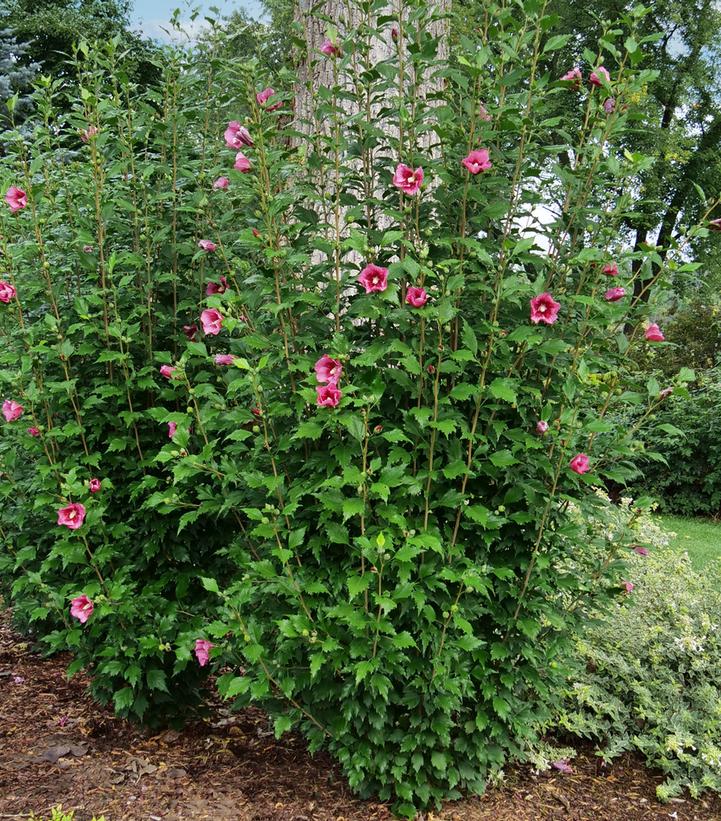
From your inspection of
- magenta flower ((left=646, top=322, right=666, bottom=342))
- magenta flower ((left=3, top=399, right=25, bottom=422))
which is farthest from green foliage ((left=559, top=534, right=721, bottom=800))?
magenta flower ((left=3, top=399, right=25, bottom=422))

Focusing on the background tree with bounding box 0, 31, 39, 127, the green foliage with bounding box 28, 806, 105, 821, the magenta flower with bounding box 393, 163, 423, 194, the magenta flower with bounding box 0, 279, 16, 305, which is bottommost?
the green foliage with bounding box 28, 806, 105, 821

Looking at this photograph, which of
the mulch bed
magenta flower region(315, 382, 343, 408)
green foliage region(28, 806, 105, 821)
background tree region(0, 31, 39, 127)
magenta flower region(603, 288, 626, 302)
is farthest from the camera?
background tree region(0, 31, 39, 127)

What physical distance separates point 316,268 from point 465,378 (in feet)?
2.07

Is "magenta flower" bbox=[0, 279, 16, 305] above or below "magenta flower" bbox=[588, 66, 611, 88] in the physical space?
below

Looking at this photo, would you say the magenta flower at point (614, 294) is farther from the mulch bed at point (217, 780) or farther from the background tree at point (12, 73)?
the background tree at point (12, 73)

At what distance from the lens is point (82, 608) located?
2.74m

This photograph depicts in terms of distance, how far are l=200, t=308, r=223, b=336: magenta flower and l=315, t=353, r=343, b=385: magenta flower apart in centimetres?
44

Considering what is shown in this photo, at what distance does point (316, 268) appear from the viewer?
2.50 meters

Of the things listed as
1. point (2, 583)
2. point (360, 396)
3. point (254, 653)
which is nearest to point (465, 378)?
point (360, 396)

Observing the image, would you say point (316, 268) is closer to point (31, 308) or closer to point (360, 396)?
point (360, 396)

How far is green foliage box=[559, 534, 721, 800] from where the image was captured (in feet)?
9.87

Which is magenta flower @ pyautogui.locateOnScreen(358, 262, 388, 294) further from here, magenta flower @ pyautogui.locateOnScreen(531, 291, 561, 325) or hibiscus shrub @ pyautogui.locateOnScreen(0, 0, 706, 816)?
magenta flower @ pyautogui.locateOnScreen(531, 291, 561, 325)

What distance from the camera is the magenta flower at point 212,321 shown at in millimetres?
2461

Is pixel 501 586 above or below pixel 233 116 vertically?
below
